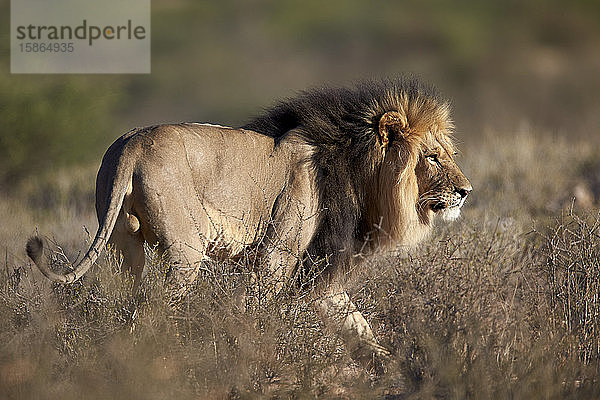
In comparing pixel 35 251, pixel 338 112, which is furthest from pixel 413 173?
pixel 35 251

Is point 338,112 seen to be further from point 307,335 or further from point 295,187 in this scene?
point 307,335

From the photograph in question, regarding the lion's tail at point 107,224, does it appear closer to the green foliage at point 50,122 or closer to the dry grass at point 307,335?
the dry grass at point 307,335

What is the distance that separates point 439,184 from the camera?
18.5 feet

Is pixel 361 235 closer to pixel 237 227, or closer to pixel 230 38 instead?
pixel 237 227

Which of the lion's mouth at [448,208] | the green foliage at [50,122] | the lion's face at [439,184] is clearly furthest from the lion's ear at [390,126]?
the green foliage at [50,122]

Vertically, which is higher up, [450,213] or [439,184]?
[439,184]

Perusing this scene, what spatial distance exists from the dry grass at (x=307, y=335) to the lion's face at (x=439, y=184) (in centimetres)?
37

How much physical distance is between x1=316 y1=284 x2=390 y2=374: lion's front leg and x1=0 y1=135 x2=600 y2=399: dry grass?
0.22ft

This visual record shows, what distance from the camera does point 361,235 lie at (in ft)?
18.9

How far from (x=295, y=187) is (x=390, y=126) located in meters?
0.74

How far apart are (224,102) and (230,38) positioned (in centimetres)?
953

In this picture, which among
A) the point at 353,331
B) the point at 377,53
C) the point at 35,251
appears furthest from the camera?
the point at 377,53

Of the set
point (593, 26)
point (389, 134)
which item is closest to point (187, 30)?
point (593, 26)

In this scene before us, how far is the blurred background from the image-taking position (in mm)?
38062
